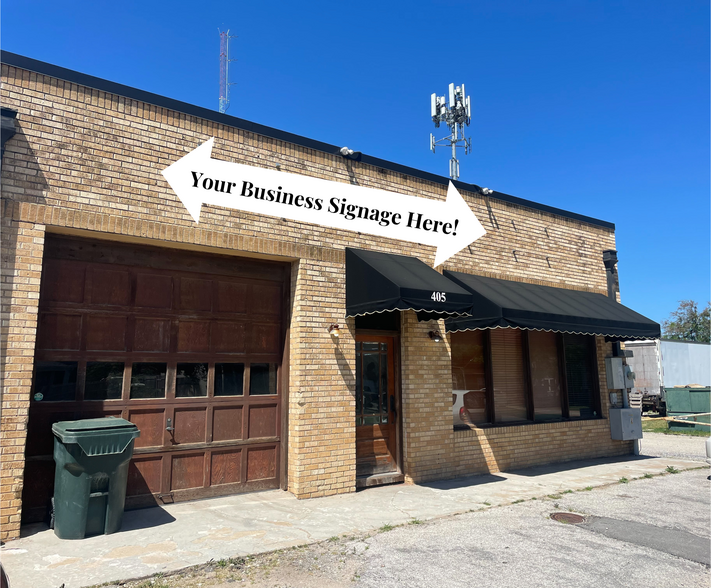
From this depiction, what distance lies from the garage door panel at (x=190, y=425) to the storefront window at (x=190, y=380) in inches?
8.2

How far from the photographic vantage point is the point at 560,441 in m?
10.3

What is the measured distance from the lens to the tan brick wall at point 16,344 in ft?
17.0

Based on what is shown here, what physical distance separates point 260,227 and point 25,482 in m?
4.10

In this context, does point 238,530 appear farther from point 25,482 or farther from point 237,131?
point 237,131

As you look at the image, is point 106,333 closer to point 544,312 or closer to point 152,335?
point 152,335

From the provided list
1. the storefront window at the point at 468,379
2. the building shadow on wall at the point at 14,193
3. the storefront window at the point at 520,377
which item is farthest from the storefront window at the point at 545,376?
the building shadow on wall at the point at 14,193

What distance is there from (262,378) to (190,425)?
118 centimetres

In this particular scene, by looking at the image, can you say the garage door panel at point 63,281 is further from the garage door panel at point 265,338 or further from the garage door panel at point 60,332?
the garage door panel at point 265,338

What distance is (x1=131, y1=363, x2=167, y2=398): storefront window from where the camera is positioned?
6434 millimetres

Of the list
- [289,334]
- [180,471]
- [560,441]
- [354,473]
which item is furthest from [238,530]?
[560,441]

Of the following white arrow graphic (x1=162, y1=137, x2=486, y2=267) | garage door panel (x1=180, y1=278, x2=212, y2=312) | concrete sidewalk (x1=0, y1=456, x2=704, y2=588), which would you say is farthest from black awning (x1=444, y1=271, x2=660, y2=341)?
garage door panel (x1=180, y1=278, x2=212, y2=312)

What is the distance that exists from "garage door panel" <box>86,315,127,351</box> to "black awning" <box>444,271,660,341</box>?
507 centimetres

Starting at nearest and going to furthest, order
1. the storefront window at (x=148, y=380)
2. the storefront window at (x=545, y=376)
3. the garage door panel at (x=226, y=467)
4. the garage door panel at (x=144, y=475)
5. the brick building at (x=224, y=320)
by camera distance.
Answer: the brick building at (x=224, y=320) → the garage door panel at (x=144, y=475) → the storefront window at (x=148, y=380) → the garage door panel at (x=226, y=467) → the storefront window at (x=545, y=376)

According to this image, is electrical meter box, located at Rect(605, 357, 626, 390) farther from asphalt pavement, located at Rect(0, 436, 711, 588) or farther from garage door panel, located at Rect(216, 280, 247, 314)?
garage door panel, located at Rect(216, 280, 247, 314)
